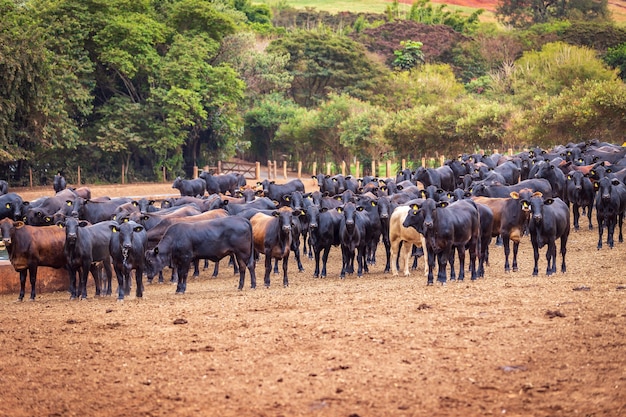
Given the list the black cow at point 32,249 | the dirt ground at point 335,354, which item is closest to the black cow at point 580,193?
the dirt ground at point 335,354

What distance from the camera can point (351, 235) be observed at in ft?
63.6

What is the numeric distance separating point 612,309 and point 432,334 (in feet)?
8.21

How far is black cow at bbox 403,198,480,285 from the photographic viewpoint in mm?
16531

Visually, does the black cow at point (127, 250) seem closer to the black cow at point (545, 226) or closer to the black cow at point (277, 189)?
the black cow at point (545, 226)

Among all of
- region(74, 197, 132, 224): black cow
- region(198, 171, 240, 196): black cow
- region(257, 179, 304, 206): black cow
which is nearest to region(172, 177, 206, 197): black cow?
region(198, 171, 240, 196): black cow

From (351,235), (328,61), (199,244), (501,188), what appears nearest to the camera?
(199,244)

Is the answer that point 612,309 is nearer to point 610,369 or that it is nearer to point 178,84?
point 610,369

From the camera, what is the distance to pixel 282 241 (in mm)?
18484

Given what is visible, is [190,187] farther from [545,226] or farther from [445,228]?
[545,226]

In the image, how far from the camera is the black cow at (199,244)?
675 inches

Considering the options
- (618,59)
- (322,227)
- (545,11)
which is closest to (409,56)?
(618,59)

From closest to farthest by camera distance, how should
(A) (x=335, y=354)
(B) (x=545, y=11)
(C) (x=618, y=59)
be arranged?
1. (A) (x=335, y=354)
2. (C) (x=618, y=59)
3. (B) (x=545, y=11)

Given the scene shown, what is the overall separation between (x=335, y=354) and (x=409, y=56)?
75060mm

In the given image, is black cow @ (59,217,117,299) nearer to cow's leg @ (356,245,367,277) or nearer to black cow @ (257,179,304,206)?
cow's leg @ (356,245,367,277)
